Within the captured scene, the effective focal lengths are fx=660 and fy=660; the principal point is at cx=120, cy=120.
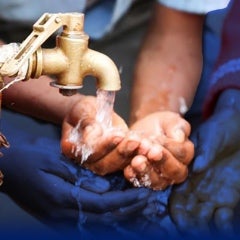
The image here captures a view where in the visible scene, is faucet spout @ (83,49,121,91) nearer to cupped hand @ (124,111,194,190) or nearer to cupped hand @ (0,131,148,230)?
cupped hand @ (124,111,194,190)

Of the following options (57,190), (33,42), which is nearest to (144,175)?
(57,190)

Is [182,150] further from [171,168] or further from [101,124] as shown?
[101,124]

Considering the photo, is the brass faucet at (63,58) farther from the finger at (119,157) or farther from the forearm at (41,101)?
the forearm at (41,101)

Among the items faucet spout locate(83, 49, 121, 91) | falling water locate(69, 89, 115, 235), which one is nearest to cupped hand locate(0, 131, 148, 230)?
falling water locate(69, 89, 115, 235)

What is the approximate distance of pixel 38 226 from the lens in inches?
52.7

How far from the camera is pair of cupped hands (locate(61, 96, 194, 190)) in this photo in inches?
46.5

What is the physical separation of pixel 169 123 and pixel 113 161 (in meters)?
0.14

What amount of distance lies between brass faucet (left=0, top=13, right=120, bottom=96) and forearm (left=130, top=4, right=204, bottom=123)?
0.40 m

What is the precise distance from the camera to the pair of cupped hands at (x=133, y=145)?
1182 millimetres

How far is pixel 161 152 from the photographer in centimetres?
118

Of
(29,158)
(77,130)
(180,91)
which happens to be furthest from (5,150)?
(180,91)

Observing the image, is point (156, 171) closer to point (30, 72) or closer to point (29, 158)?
point (29, 158)

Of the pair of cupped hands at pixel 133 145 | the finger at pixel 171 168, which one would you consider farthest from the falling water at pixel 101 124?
the finger at pixel 171 168

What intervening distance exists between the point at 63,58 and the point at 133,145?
261mm
